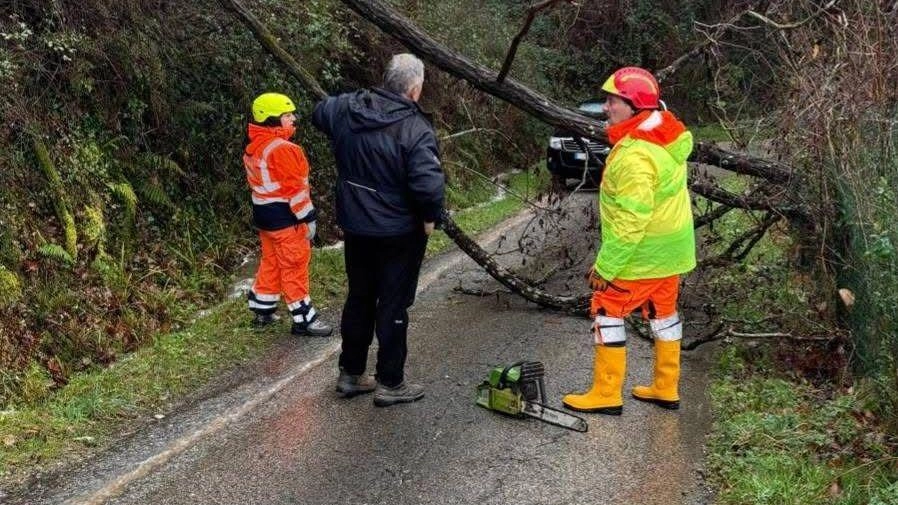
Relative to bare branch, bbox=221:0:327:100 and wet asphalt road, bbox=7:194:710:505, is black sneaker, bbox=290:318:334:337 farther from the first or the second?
bare branch, bbox=221:0:327:100

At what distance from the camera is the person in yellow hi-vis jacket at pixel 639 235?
4.68 metres

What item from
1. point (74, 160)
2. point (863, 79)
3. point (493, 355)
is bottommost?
point (493, 355)

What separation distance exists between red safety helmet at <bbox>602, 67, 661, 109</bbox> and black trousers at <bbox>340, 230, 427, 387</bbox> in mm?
1487

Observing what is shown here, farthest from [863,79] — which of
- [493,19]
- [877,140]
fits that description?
[493,19]

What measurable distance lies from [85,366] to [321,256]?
3.26m

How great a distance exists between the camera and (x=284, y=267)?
654cm

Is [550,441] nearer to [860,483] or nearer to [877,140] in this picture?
[860,483]

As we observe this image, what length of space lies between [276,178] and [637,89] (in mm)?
3024

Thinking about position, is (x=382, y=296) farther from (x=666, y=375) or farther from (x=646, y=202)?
(x=666, y=375)

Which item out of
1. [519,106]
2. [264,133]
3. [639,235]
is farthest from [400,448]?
[519,106]

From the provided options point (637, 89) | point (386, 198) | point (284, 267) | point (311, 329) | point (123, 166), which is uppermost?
point (637, 89)

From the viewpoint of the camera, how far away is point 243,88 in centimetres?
918

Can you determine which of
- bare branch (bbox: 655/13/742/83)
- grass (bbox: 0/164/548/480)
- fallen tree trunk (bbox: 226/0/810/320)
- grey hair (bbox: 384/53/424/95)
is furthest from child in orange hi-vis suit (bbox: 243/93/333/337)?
bare branch (bbox: 655/13/742/83)

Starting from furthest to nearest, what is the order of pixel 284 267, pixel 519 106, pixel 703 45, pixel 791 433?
pixel 519 106
pixel 703 45
pixel 284 267
pixel 791 433
